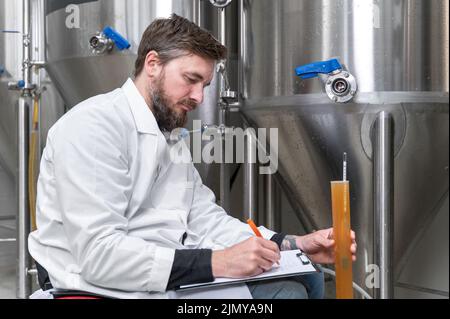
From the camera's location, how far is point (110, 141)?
88 cm

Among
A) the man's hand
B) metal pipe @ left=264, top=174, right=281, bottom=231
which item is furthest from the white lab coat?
metal pipe @ left=264, top=174, right=281, bottom=231

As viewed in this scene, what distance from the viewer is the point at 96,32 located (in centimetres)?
164

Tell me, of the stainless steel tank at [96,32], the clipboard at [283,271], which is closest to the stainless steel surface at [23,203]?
the stainless steel tank at [96,32]

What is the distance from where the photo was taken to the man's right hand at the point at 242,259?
2.76ft

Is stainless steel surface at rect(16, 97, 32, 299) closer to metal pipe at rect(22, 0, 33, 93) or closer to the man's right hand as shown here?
metal pipe at rect(22, 0, 33, 93)

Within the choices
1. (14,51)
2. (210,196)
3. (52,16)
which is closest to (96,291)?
(210,196)

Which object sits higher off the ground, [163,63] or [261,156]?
[163,63]

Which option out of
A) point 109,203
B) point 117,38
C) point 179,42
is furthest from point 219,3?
point 109,203

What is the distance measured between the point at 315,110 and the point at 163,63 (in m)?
0.49

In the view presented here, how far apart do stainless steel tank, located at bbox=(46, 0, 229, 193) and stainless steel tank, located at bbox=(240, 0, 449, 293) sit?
17cm

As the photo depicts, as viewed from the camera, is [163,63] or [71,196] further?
[163,63]

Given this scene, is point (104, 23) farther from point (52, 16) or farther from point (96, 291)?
point (96, 291)

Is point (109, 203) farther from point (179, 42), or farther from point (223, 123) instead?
point (223, 123)
